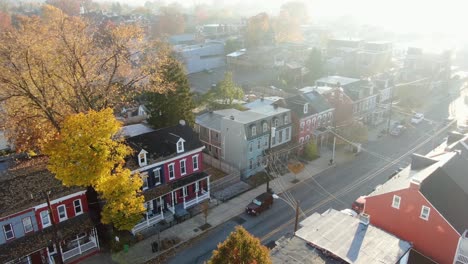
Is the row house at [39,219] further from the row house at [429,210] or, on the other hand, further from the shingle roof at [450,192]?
the shingle roof at [450,192]

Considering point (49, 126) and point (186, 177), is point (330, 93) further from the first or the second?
point (49, 126)

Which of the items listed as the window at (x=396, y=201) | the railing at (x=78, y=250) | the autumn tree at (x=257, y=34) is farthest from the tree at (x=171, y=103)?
the autumn tree at (x=257, y=34)

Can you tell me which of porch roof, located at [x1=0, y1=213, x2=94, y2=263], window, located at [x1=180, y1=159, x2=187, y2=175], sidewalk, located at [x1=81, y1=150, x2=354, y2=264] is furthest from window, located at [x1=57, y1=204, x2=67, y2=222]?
window, located at [x1=180, y1=159, x2=187, y2=175]

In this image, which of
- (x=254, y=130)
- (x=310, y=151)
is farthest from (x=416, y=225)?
(x=310, y=151)

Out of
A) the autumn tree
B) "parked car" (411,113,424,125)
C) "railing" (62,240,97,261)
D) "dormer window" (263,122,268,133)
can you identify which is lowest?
"railing" (62,240,97,261)

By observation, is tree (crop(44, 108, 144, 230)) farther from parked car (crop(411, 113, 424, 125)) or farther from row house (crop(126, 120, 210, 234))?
parked car (crop(411, 113, 424, 125))

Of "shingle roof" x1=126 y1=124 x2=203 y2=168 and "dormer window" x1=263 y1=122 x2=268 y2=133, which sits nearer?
"shingle roof" x1=126 y1=124 x2=203 y2=168

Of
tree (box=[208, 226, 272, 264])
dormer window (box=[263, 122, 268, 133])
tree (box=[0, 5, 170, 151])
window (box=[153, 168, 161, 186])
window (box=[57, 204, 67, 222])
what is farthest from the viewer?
dormer window (box=[263, 122, 268, 133])
